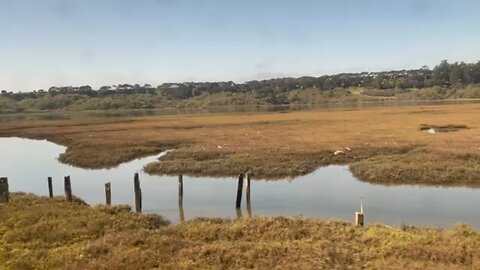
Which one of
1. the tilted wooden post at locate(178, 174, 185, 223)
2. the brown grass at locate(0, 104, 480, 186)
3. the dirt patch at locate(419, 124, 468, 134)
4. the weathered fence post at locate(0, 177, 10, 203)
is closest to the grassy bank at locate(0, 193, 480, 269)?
the weathered fence post at locate(0, 177, 10, 203)

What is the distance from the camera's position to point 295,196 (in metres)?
32.6

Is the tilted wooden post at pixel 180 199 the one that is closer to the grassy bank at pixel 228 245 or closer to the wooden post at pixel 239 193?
the wooden post at pixel 239 193

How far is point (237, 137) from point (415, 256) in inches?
1959

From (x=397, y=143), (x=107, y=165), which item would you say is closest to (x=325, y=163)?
(x=397, y=143)

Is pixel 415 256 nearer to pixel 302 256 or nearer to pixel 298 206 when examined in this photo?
pixel 302 256

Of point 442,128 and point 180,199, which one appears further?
point 442,128

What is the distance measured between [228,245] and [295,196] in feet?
50.5

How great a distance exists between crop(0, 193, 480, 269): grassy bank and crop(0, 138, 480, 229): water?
601cm

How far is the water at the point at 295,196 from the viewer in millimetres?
27031

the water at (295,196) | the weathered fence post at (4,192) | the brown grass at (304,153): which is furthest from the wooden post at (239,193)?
the weathered fence post at (4,192)

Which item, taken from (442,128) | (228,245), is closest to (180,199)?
(228,245)

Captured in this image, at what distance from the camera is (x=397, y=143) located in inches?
2004

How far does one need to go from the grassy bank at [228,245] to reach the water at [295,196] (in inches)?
237

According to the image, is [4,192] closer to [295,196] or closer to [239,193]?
[239,193]
